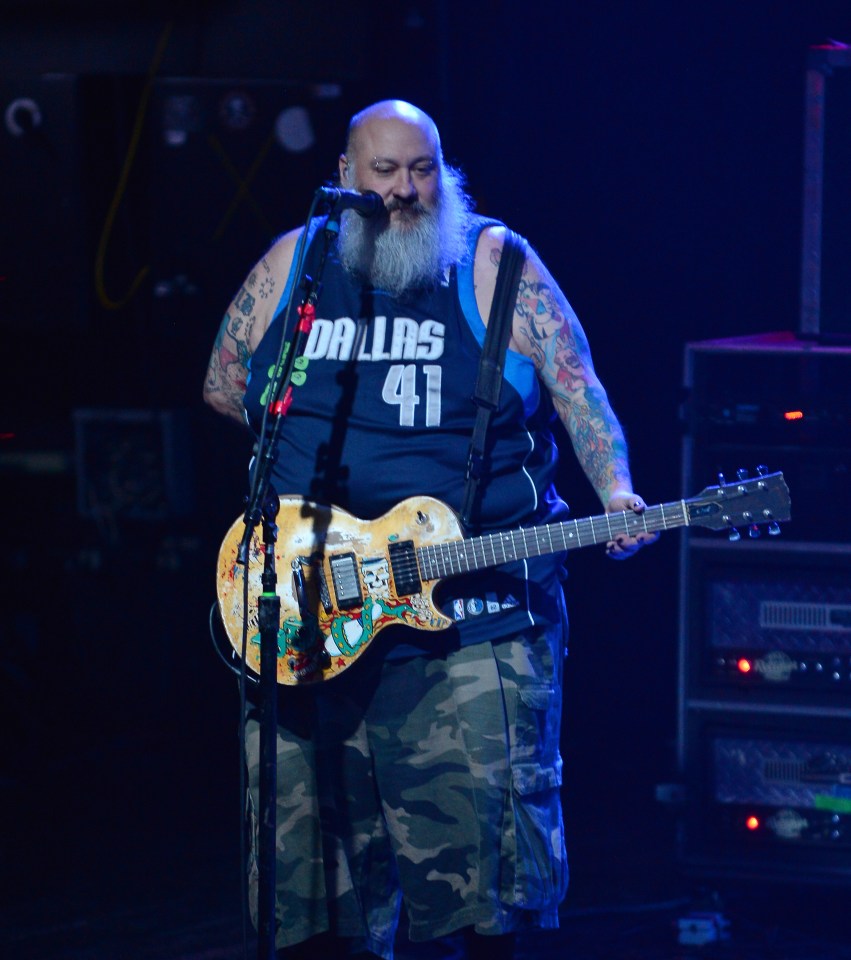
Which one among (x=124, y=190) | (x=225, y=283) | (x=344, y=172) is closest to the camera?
(x=344, y=172)

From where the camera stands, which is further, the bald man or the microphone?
the bald man

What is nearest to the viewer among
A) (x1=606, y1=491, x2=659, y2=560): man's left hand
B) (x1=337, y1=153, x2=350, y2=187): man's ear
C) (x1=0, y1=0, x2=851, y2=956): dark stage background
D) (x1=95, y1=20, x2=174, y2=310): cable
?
(x1=606, y1=491, x2=659, y2=560): man's left hand

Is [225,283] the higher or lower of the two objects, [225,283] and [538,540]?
the higher

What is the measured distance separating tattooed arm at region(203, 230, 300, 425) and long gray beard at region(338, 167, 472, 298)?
0.53ft

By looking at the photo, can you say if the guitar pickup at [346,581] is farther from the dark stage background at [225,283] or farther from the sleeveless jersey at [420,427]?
the dark stage background at [225,283]

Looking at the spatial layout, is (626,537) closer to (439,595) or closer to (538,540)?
(538,540)


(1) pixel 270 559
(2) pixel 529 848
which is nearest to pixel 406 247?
(1) pixel 270 559

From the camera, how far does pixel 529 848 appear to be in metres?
→ 2.80

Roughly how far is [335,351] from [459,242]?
Answer: 0.34m

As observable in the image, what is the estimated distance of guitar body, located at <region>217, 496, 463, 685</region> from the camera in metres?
2.77

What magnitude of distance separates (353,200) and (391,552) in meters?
0.70

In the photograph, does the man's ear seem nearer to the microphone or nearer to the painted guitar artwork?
the microphone

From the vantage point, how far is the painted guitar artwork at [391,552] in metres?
2.75

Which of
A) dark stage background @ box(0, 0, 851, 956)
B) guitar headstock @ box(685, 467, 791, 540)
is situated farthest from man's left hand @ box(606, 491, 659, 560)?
dark stage background @ box(0, 0, 851, 956)
